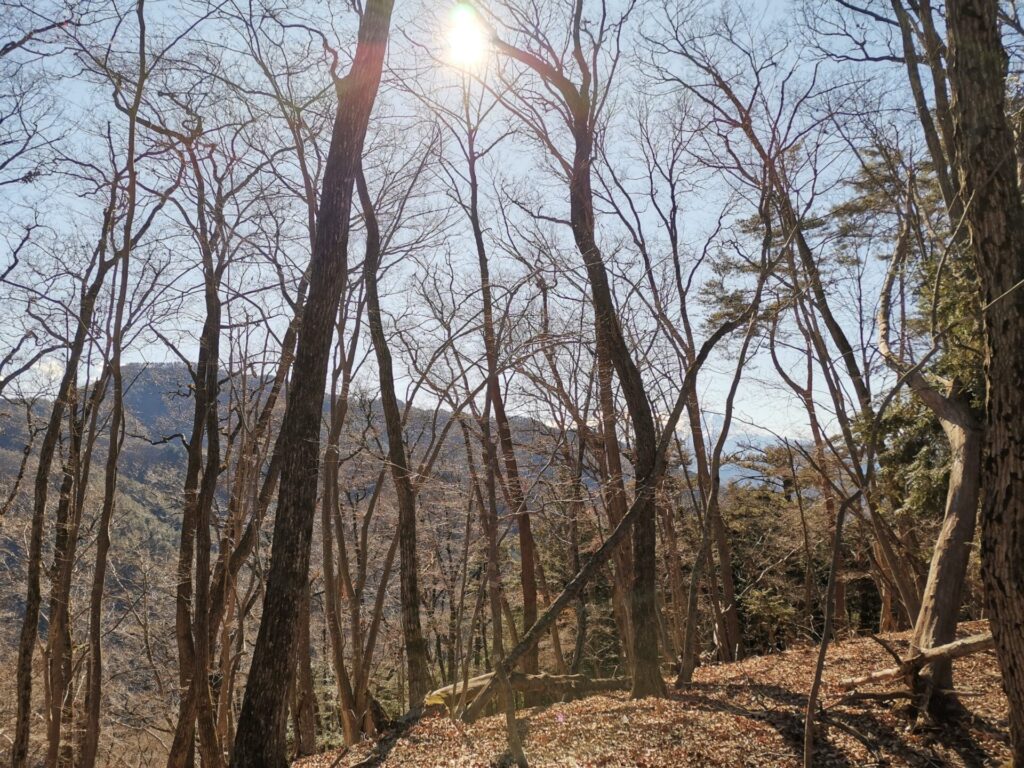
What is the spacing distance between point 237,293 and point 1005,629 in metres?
10.4

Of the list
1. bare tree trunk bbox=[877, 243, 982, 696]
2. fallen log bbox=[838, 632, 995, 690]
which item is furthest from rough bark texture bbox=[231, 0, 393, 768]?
bare tree trunk bbox=[877, 243, 982, 696]

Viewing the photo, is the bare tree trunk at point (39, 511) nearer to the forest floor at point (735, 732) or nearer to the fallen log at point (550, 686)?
the forest floor at point (735, 732)

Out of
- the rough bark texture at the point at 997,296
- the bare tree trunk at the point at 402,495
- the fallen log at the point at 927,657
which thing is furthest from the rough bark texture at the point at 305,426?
the fallen log at the point at 927,657

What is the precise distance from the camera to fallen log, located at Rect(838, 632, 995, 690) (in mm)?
5449

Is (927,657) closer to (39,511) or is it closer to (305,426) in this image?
(305,426)

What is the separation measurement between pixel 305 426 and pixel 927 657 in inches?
235

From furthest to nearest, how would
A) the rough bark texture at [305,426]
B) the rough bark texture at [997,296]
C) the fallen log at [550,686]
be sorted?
the fallen log at [550,686] < the rough bark texture at [305,426] < the rough bark texture at [997,296]

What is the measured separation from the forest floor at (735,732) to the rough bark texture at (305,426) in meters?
2.11

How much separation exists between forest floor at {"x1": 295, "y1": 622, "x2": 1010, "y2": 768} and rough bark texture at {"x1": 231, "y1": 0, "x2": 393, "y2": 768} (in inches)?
82.9

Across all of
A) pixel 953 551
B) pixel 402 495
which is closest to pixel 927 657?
pixel 953 551

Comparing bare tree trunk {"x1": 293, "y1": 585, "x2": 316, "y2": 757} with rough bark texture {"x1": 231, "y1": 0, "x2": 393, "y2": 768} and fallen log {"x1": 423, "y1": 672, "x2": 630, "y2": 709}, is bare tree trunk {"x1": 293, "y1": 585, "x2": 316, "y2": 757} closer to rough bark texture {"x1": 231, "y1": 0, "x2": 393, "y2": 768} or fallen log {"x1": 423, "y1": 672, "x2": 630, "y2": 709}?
fallen log {"x1": 423, "y1": 672, "x2": 630, "y2": 709}

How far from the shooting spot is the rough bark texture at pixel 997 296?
419 centimetres

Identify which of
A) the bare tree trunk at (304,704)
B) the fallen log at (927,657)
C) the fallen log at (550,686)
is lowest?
the bare tree trunk at (304,704)

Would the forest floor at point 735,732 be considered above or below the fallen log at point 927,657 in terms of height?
below
